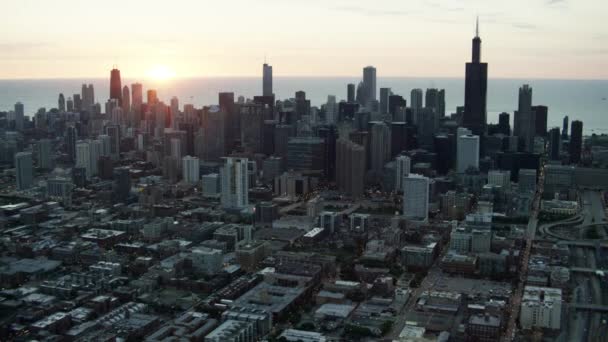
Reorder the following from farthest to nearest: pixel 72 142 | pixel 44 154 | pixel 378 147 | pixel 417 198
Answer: pixel 72 142 → pixel 44 154 → pixel 378 147 → pixel 417 198

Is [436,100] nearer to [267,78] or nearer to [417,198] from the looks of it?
[267,78]

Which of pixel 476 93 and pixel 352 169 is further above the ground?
pixel 476 93

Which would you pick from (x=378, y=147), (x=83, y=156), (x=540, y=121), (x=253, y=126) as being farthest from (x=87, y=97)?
(x=540, y=121)

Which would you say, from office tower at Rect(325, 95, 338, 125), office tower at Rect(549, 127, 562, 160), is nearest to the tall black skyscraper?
office tower at Rect(325, 95, 338, 125)

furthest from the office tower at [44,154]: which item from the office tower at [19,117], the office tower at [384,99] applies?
the office tower at [384,99]

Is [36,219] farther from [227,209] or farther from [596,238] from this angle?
[596,238]

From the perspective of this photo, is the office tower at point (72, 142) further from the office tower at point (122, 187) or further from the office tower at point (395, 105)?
the office tower at point (395, 105)

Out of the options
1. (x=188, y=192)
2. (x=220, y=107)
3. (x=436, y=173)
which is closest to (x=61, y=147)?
(x=220, y=107)
